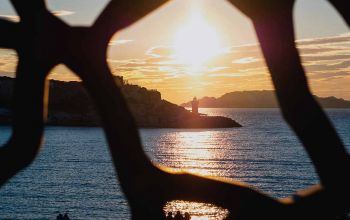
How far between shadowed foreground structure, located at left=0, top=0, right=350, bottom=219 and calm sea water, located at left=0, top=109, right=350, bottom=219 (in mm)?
24649

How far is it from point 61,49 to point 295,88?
6.89ft

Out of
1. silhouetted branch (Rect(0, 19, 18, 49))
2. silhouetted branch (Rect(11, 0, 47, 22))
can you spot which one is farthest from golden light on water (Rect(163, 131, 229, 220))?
silhouetted branch (Rect(11, 0, 47, 22))

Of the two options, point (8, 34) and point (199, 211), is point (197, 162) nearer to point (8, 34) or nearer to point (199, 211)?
point (199, 211)

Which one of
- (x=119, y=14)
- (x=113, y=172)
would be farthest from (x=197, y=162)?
(x=119, y=14)

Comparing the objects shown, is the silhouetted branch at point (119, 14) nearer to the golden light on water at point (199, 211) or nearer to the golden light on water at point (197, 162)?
the golden light on water at point (199, 211)

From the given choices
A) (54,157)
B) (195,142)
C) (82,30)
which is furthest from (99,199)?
(195,142)

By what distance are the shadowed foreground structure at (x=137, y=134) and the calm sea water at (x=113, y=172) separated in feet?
80.9

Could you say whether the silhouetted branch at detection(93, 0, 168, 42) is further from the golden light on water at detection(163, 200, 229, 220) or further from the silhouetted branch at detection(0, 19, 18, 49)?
the golden light on water at detection(163, 200, 229, 220)

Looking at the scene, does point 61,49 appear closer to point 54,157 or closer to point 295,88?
point 295,88

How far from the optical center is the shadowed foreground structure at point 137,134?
5.57m

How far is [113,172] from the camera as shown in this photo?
10469 centimetres

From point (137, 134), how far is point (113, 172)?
99842 millimetres

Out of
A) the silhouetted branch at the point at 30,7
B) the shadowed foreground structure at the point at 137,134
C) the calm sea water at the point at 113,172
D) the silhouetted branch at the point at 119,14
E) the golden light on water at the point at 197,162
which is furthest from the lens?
the calm sea water at the point at 113,172

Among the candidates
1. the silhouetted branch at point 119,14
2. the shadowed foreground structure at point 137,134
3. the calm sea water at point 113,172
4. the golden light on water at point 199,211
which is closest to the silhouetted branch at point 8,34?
the shadowed foreground structure at point 137,134
